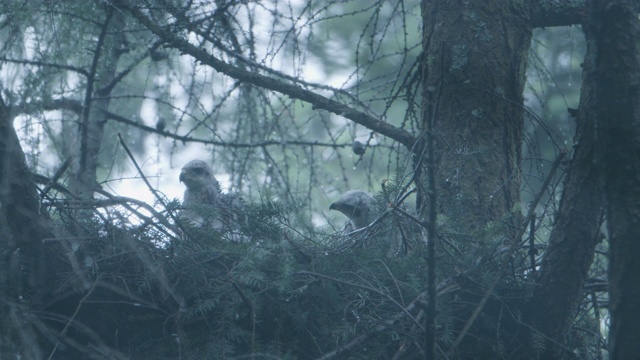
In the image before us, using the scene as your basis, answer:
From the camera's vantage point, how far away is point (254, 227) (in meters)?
3.38

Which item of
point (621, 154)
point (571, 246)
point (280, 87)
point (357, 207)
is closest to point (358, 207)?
point (357, 207)

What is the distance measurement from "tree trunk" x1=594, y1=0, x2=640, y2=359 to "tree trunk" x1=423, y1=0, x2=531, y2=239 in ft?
4.05

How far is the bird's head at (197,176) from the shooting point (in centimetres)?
574

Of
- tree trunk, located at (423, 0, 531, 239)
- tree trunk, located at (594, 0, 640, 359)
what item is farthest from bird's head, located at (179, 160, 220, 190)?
tree trunk, located at (594, 0, 640, 359)

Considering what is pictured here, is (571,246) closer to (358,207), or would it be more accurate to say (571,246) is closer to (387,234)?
(387,234)

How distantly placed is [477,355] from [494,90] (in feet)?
4.54

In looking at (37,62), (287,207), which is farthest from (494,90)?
(37,62)

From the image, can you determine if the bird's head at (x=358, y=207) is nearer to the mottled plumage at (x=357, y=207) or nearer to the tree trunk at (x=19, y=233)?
the mottled plumage at (x=357, y=207)

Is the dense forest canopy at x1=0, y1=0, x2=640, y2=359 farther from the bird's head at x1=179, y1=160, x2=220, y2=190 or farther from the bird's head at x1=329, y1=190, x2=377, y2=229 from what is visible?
the bird's head at x1=179, y1=160, x2=220, y2=190

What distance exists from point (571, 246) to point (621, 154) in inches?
20.9

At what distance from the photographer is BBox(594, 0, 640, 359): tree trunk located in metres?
2.35

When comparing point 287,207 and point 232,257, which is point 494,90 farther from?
point 232,257

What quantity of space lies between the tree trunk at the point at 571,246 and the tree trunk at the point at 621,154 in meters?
0.20

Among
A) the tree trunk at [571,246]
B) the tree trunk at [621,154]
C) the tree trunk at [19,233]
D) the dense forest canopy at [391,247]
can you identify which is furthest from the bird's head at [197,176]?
the tree trunk at [621,154]
